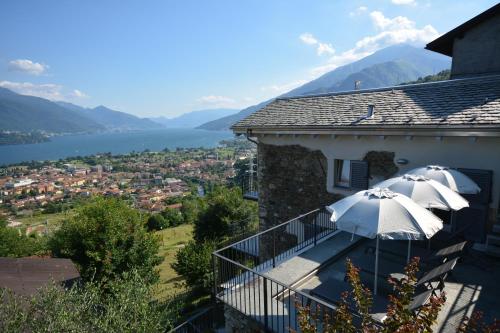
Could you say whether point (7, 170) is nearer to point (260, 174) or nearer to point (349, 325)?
point (260, 174)

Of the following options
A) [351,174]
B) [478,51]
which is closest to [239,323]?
[351,174]

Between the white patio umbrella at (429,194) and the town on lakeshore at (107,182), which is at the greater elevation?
the white patio umbrella at (429,194)

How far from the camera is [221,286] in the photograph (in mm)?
6922

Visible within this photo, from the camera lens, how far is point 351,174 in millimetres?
10586

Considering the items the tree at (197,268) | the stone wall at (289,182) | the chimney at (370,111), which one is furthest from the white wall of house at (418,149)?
the tree at (197,268)

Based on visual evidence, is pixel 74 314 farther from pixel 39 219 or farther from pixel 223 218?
pixel 39 219

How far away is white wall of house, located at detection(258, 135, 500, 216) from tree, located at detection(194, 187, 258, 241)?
524 inches

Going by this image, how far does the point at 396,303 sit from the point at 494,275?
545cm

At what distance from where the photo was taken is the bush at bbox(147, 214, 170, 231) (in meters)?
46.1

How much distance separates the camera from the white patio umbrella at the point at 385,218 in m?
4.77

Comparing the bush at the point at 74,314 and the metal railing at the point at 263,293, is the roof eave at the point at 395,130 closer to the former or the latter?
the metal railing at the point at 263,293

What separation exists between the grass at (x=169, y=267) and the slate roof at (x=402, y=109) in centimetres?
1089

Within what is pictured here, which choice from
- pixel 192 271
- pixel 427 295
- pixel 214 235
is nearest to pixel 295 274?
pixel 427 295

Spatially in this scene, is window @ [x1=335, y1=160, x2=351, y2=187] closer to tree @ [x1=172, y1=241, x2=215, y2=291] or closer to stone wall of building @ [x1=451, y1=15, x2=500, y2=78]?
stone wall of building @ [x1=451, y1=15, x2=500, y2=78]
